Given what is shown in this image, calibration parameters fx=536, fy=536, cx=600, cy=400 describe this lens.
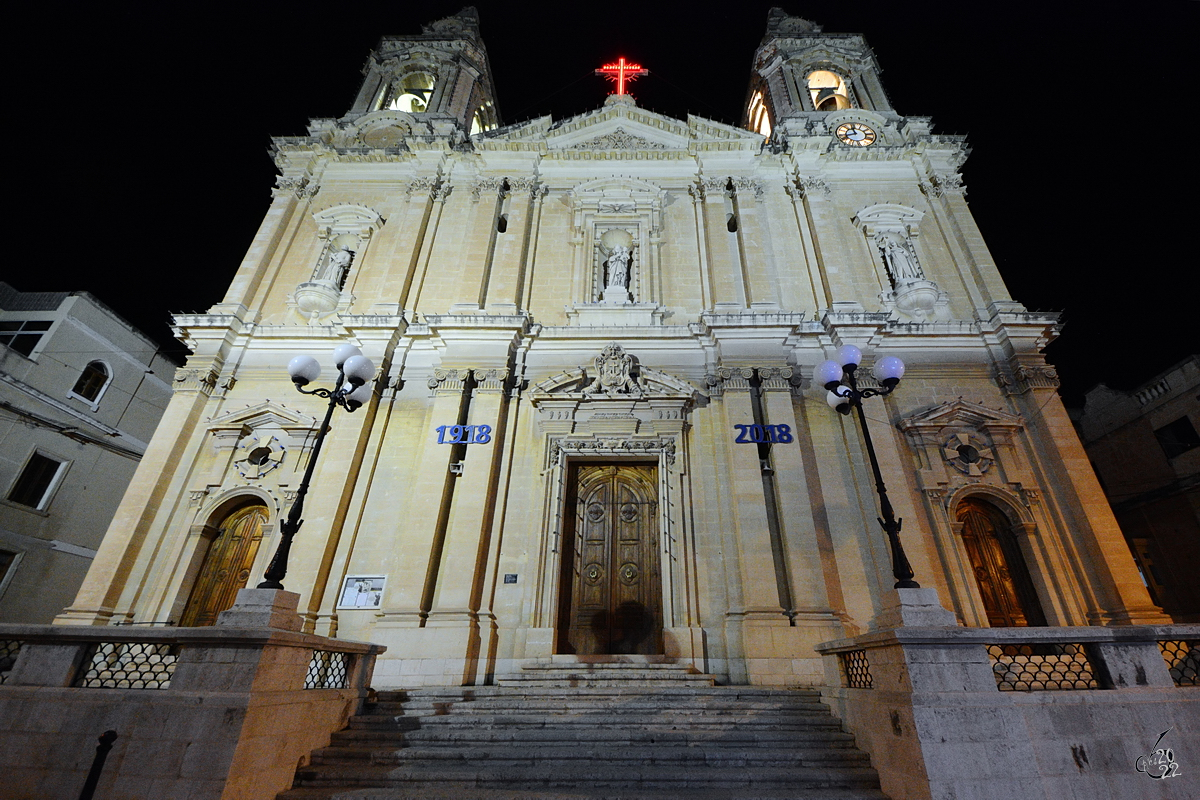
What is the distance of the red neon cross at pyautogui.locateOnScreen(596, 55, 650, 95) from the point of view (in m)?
20.2

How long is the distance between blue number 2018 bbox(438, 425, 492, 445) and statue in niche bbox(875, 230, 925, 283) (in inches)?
470

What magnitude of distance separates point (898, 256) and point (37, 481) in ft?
88.5

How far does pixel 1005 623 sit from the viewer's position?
433 inches

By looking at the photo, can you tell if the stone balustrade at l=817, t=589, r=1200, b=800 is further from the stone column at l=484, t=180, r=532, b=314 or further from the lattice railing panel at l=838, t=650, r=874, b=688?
the stone column at l=484, t=180, r=532, b=314

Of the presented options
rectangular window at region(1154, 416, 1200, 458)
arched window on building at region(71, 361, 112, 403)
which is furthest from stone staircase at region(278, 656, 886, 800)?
rectangular window at region(1154, 416, 1200, 458)

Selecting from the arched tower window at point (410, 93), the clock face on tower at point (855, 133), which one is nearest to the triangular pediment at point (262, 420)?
the arched tower window at point (410, 93)

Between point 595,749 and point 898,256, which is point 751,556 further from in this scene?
point 898,256

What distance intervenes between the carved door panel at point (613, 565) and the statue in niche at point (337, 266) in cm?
904

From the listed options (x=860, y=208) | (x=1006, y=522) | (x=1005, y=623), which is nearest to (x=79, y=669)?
(x=1005, y=623)

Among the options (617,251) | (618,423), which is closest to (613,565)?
(618,423)

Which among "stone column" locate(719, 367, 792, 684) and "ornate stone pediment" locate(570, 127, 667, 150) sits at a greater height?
"ornate stone pediment" locate(570, 127, 667, 150)

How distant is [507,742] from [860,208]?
55.0 ft

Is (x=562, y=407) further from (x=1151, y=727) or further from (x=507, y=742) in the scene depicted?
(x=1151, y=727)

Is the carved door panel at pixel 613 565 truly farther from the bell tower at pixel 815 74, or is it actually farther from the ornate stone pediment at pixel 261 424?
the bell tower at pixel 815 74
